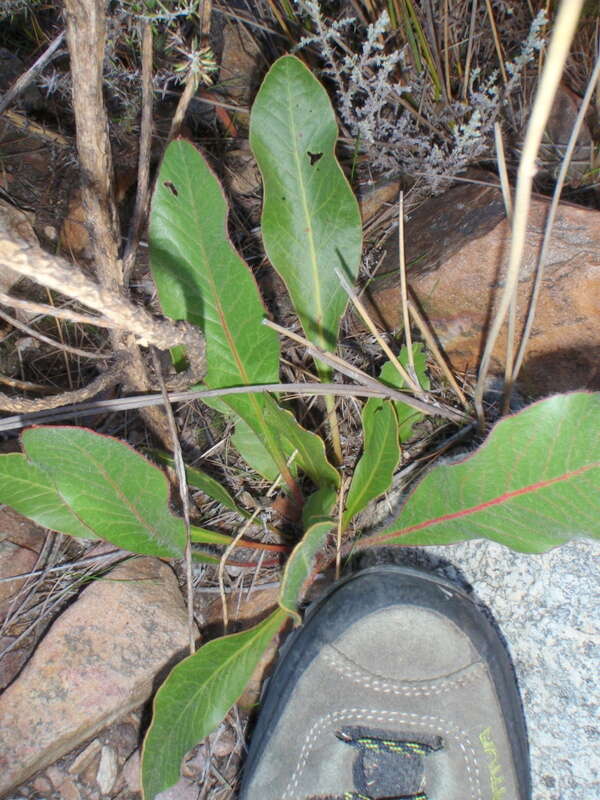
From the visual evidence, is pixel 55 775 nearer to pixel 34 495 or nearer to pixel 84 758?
pixel 84 758

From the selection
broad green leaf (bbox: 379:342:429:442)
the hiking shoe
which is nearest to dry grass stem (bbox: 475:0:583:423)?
broad green leaf (bbox: 379:342:429:442)

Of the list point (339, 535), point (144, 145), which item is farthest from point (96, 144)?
point (339, 535)

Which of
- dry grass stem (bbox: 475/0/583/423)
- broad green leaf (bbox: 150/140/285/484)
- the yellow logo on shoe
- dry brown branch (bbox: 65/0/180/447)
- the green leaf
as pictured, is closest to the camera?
dry grass stem (bbox: 475/0/583/423)

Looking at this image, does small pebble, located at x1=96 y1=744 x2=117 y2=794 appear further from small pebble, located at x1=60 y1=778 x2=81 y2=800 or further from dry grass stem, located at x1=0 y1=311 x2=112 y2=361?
dry grass stem, located at x1=0 y1=311 x2=112 y2=361

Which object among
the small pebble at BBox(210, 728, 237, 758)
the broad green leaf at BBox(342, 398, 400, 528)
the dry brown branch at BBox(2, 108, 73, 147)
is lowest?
the small pebble at BBox(210, 728, 237, 758)

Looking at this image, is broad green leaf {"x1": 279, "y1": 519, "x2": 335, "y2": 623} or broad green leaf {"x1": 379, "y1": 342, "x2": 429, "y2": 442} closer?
broad green leaf {"x1": 279, "y1": 519, "x2": 335, "y2": 623}

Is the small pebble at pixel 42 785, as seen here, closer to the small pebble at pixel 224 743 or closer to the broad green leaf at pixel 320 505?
the small pebble at pixel 224 743

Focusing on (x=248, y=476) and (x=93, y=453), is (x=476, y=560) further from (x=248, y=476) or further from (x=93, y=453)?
(x=93, y=453)
